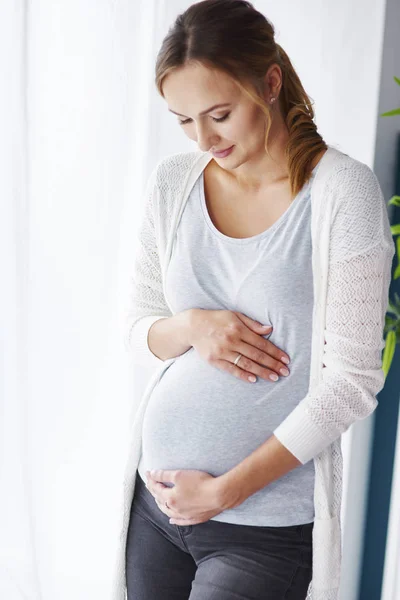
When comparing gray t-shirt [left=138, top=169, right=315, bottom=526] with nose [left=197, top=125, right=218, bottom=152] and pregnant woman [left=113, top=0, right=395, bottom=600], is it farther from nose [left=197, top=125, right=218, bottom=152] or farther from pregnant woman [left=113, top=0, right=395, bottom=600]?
nose [left=197, top=125, right=218, bottom=152]

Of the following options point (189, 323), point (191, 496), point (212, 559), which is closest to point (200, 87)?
point (189, 323)

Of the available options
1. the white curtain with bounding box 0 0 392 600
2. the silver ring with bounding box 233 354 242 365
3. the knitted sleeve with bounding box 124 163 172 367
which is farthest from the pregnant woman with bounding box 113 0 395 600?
the white curtain with bounding box 0 0 392 600

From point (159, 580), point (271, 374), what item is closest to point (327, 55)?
point (271, 374)

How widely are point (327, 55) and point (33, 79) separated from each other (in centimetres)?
94

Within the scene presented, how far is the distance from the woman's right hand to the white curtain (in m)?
0.40

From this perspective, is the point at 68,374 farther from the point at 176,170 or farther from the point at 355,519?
the point at 355,519

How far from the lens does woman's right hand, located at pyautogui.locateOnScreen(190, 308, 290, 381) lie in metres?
1.09

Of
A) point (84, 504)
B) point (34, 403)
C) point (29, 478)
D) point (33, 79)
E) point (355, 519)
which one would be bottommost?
point (355, 519)

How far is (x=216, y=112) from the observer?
3.58 ft

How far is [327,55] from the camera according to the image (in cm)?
211

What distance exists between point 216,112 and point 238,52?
9cm

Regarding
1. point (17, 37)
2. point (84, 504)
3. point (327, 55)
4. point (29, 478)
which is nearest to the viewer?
point (17, 37)

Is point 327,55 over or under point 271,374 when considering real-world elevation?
over

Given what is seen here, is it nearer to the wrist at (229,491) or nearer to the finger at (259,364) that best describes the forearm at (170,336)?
the finger at (259,364)
